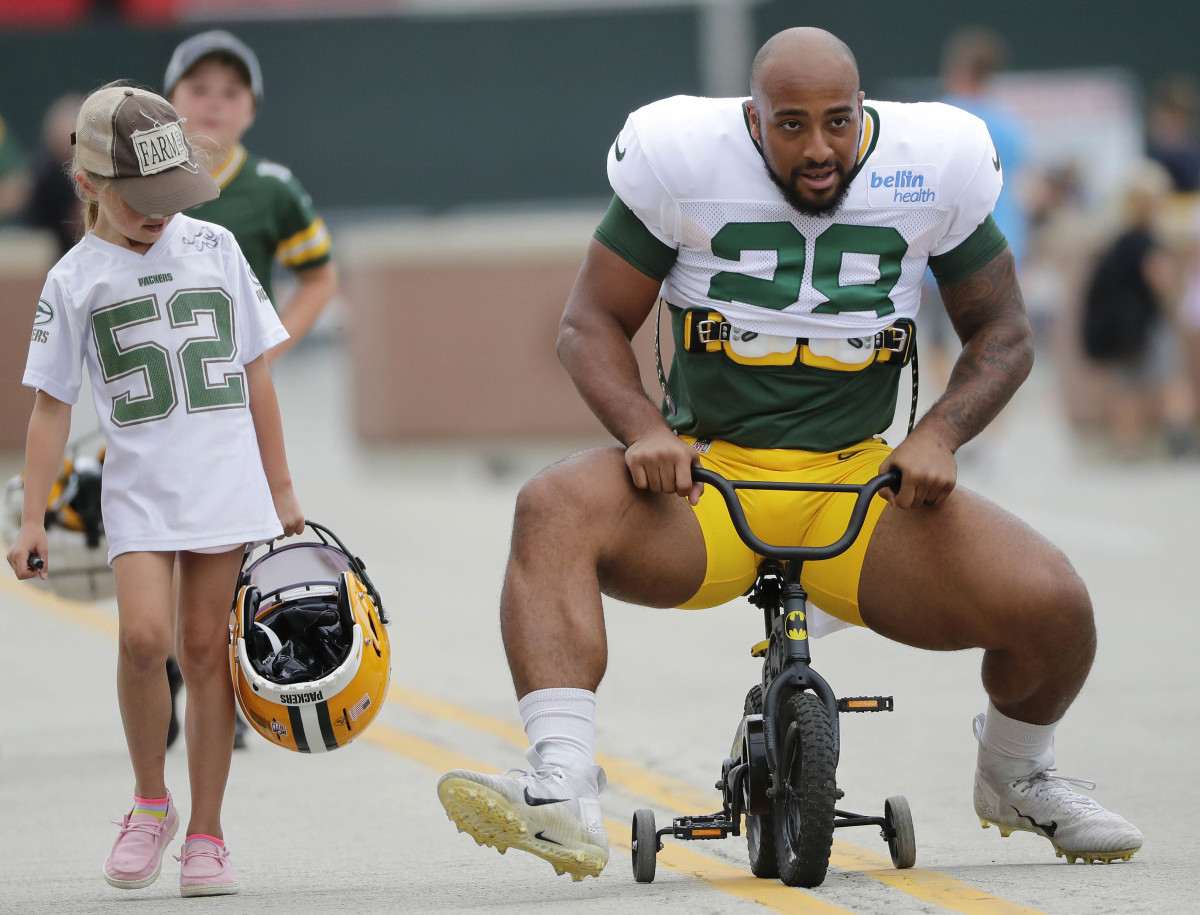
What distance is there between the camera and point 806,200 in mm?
4543

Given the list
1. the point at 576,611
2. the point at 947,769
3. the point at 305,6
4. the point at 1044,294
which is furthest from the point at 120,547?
the point at 305,6

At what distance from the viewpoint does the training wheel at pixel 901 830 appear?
14.7 feet

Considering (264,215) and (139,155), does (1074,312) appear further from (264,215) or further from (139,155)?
(139,155)

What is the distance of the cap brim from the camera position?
4.42 meters

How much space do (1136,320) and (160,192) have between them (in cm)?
1090

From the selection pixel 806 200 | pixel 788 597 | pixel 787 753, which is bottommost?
pixel 787 753

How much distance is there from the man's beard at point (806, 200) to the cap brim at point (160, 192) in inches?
49.3

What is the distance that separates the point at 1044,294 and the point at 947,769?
54.5 feet

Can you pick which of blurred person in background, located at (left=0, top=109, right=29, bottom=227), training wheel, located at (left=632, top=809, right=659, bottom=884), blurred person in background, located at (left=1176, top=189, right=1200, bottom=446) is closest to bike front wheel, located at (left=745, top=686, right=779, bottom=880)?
training wheel, located at (left=632, top=809, right=659, bottom=884)

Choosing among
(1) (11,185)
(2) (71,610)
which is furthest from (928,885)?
(1) (11,185)

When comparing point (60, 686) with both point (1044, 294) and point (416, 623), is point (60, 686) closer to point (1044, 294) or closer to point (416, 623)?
point (416, 623)

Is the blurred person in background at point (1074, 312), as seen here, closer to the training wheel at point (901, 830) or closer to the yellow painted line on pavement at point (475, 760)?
the yellow painted line on pavement at point (475, 760)

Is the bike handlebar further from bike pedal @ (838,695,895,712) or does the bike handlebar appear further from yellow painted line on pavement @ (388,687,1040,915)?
yellow painted line on pavement @ (388,687,1040,915)

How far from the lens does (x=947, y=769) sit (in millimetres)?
5980
